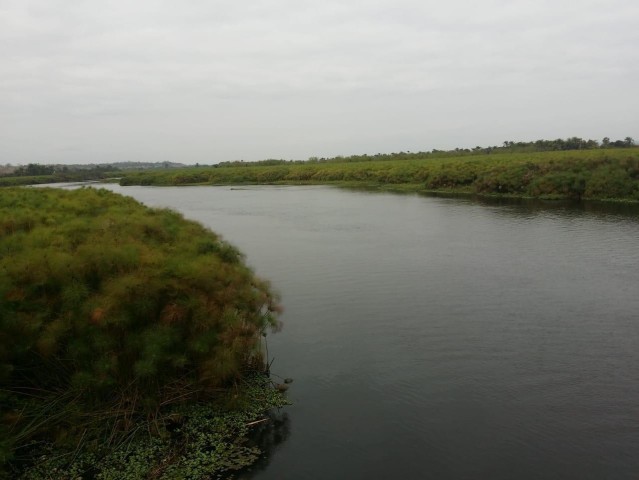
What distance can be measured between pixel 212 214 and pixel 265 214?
5272mm

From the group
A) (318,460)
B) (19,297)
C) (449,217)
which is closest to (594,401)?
(318,460)

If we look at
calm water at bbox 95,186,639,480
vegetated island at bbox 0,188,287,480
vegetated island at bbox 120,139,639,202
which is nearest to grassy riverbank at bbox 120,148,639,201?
vegetated island at bbox 120,139,639,202

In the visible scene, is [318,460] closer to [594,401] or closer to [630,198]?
[594,401]

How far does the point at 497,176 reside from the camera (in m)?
56.9

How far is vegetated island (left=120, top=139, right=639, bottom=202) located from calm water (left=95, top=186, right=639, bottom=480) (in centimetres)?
2252

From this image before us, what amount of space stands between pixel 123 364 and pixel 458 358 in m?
8.90

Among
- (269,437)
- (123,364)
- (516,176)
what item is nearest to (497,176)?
(516,176)

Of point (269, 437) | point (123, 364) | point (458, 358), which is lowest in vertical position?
point (269, 437)

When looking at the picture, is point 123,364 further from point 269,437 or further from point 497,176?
point 497,176

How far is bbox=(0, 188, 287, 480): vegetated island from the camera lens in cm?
944

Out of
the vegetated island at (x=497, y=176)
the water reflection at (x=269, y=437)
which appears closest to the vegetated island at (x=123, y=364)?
the water reflection at (x=269, y=437)

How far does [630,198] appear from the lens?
45.3 metres

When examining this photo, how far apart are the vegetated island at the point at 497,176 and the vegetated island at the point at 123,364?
152 feet

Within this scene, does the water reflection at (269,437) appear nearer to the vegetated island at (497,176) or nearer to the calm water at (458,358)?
the calm water at (458,358)
